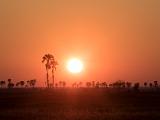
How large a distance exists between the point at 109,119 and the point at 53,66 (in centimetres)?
13191

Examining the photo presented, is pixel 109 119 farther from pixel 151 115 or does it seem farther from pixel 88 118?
pixel 151 115

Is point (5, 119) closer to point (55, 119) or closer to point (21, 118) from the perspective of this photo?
point (21, 118)

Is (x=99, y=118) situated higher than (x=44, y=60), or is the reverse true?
(x=44, y=60)

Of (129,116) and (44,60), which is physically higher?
(44,60)

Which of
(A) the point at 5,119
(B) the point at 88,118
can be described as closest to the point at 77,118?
(B) the point at 88,118

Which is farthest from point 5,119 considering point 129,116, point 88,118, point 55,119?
point 129,116

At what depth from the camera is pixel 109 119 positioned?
39781mm

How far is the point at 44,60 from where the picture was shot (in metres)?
171

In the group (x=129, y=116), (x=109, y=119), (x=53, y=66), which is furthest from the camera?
(x=53, y=66)

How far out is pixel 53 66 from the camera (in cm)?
17100

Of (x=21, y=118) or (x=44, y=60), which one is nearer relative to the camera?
(x=21, y=118)

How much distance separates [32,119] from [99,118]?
20.7 feet

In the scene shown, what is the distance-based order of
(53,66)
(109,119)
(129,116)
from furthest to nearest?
(53,66) < (129,116) < (109,119)

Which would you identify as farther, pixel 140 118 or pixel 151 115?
pixel 151 115
